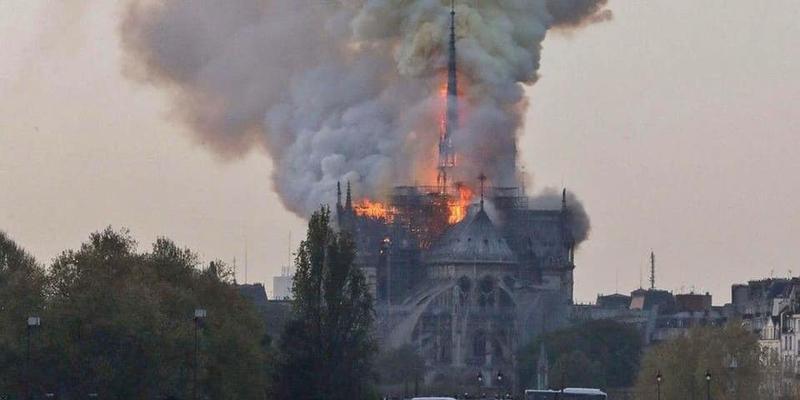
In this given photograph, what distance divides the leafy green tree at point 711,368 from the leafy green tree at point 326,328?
22473 mm

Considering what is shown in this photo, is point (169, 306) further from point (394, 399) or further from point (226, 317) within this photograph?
point (394, 399)

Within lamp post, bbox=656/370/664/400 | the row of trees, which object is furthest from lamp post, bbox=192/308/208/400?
lamp post, bbox=656/370/664/400

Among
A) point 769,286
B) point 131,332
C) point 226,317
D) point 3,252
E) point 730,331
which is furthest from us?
point 769,286

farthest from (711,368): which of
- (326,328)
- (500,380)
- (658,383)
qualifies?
(500,380)

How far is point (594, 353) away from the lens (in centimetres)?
18812

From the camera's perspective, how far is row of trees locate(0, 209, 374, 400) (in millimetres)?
110125

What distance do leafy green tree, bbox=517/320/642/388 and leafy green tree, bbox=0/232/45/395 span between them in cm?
5508

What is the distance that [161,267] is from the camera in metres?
125

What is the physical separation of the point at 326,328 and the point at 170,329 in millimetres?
7604

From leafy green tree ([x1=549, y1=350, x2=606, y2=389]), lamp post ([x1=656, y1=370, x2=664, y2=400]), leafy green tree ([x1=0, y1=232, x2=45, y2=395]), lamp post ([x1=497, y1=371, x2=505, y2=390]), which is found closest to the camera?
leafy green tree ([x1=0, y1=232, x2=45, y2=395])

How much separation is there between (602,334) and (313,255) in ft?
236

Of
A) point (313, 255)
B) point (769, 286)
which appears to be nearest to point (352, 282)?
point (313, 255)

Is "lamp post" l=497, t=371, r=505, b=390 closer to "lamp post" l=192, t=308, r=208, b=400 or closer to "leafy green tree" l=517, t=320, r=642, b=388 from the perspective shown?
"leafy green tree" l=517, t=320, r=642, b=388

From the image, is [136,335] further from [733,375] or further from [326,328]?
[733,375]
